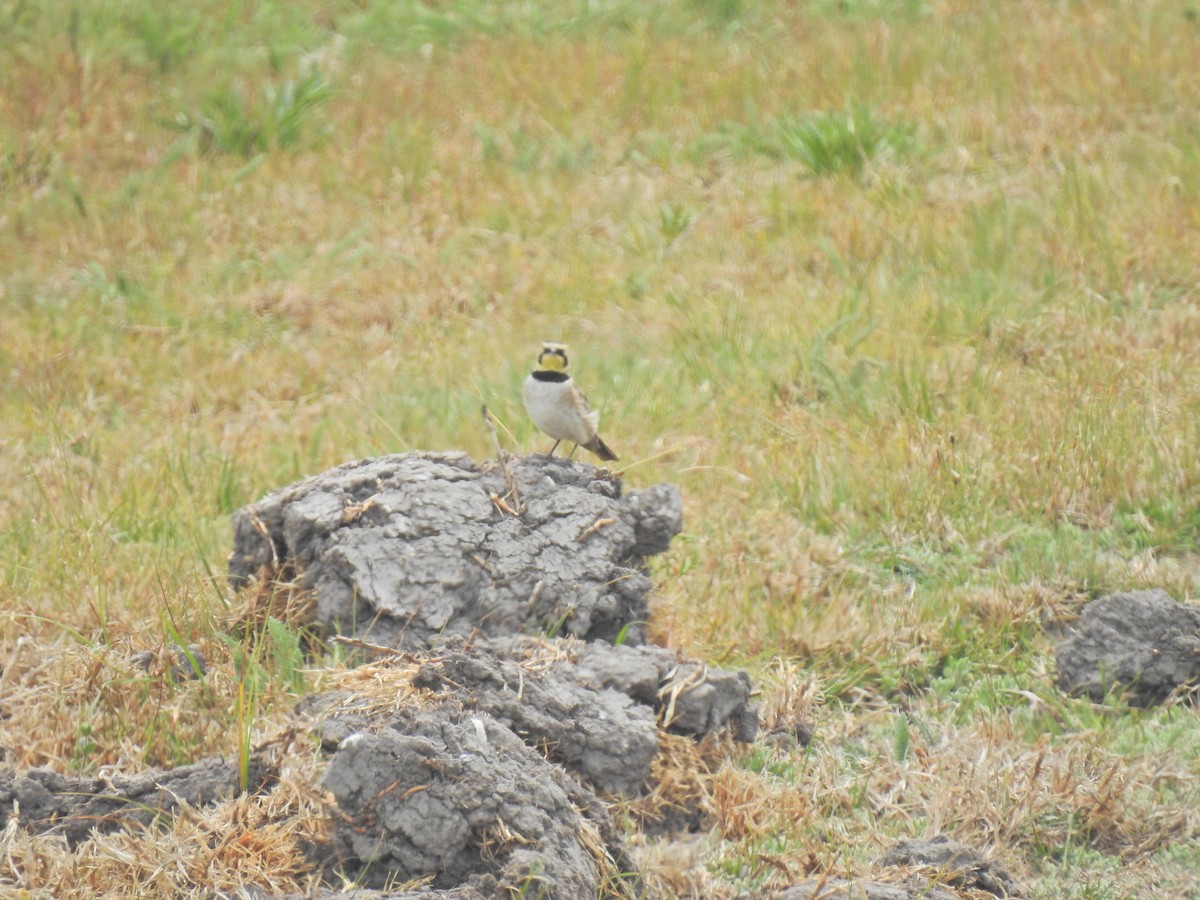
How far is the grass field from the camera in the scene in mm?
4258

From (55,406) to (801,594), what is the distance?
4.39 m

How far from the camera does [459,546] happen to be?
15.2 ft

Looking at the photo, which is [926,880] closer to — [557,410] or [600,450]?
[557,410]

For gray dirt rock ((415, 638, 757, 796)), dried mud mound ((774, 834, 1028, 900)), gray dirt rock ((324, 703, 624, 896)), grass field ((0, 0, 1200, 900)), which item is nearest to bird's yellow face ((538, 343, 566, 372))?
grass field ((0, 0, 1200, 900))

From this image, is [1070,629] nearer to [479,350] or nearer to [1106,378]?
[1106,378]

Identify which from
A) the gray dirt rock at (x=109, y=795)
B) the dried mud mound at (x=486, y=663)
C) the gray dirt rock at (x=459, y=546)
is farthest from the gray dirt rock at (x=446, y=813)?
the gray dirt rock at (x=459, y=546)

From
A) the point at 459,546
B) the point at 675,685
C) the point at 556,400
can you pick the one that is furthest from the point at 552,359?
the point at 675,685

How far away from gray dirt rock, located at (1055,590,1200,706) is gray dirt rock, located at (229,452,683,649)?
1403 mm

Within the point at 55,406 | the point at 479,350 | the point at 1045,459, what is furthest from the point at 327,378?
the point at 1045,459

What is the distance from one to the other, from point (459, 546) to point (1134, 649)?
7.29 ft

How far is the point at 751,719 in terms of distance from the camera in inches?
173

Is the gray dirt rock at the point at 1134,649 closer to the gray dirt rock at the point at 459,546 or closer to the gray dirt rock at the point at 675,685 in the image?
the gray dirt rock at the point at 675,685

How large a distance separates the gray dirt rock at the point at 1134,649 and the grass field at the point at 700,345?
12cm

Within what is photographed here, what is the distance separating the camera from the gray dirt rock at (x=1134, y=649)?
451 centimetres
